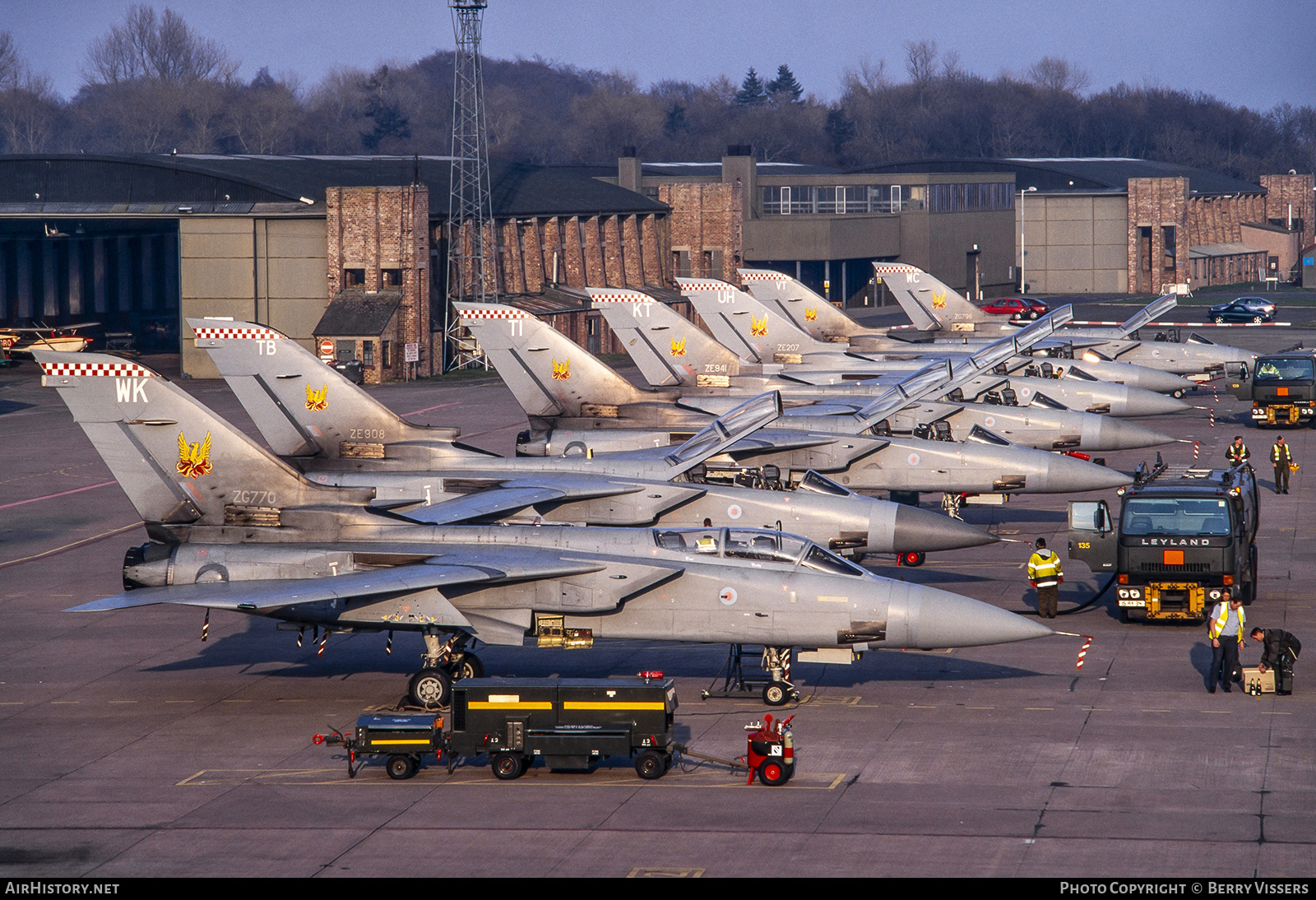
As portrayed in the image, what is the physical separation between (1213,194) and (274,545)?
5097 inches

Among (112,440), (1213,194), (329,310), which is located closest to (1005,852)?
(112,440)

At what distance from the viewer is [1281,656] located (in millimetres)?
21672

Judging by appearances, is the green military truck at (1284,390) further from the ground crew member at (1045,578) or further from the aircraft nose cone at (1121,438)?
the ground crew member at (1045,578)

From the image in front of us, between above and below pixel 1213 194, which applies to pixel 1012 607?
below

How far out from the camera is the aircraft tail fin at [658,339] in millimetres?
43781

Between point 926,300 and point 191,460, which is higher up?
point 926,300

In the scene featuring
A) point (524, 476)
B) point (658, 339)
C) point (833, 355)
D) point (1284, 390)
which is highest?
point (658, 339)

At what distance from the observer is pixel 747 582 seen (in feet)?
70.5

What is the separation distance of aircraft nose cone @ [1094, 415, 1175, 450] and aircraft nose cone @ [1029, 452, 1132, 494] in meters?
6.40

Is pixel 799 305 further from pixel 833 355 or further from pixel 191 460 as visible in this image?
Result: pixel 191 460

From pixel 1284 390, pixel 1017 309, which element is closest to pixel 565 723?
pixel 1284 390

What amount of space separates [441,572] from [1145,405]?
3092 cm

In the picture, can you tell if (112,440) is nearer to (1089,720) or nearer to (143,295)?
(1089,720)
